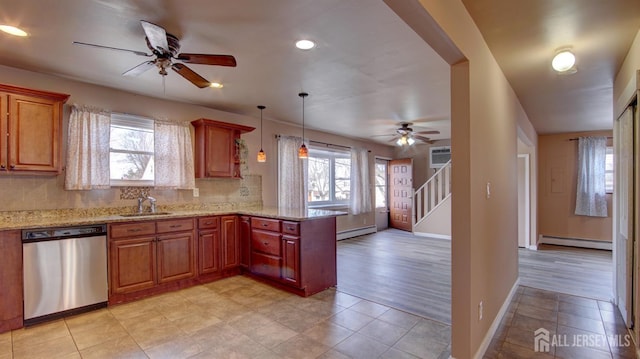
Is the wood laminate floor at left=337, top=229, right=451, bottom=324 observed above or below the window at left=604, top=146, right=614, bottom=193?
below

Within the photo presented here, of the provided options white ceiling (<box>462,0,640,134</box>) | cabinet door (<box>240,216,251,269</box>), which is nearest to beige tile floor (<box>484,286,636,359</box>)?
white ceiling (<box>462,0,640,134</box>)

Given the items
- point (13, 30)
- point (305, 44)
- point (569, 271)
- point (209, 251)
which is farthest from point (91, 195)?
point (569, 271)

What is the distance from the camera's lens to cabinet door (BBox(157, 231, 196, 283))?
3628 millimetres

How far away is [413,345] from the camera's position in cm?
246

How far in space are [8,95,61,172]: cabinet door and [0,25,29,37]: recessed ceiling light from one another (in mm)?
791

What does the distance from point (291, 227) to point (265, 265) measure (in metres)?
0.74

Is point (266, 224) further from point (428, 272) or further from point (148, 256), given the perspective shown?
point (428, 272)

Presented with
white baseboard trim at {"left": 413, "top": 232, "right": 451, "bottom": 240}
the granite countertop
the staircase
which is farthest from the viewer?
the staircase

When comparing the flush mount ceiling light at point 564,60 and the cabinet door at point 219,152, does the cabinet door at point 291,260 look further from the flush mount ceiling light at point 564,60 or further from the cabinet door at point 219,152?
the flush mount ceiling light at point 564,60

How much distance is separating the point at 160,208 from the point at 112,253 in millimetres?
923

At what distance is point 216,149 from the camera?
4.43m

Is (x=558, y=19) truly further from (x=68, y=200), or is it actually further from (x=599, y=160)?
(x=599, y=160)

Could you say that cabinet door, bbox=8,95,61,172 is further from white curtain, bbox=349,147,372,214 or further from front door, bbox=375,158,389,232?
front door, bbox=375,158,389,232

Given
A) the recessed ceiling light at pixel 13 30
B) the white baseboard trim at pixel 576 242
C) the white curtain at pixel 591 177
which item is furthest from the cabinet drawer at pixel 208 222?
the white curtain at pixel 591 177
